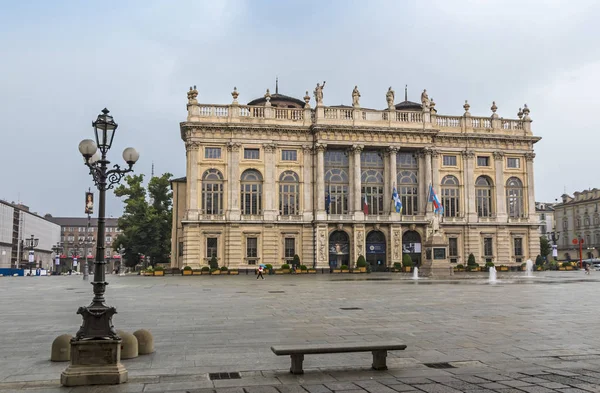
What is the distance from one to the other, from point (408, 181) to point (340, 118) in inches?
423

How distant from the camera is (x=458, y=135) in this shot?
210 ft

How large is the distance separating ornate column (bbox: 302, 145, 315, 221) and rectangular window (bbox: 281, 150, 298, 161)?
3.02 feet

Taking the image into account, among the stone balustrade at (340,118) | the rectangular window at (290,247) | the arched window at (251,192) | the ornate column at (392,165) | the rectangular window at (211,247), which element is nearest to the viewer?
the rectangular window at (211,247)

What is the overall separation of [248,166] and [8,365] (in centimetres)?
5073

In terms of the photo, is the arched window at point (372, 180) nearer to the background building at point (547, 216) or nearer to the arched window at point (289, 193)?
the arched window at point (289, 193)

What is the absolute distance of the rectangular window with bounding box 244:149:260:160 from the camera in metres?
60.3

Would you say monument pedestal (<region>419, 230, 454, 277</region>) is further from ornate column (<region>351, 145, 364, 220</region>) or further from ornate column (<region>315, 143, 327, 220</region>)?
ornate column (<region>315, 143, 327, 220</region>)

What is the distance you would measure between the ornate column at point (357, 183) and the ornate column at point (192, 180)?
17067 mm

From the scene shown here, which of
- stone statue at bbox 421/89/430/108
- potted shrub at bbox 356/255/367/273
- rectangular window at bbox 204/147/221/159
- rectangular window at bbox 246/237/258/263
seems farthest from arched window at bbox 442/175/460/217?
rectangular window at bbox 204/147/221/159

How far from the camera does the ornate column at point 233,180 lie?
59094 millimetres

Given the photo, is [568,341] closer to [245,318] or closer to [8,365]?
[245,318]

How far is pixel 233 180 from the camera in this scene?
2336 inches

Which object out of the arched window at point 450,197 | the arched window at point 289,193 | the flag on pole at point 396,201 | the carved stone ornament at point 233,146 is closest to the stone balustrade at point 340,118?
the carved stone ornament at point 233,146

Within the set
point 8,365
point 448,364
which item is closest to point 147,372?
point 8,365
